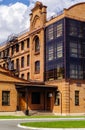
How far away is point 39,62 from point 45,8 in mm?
9389

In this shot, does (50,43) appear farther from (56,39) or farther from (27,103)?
(27,103)

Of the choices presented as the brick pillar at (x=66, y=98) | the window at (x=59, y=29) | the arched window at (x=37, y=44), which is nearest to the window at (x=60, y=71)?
the brick pillar at (x=66, y=98)

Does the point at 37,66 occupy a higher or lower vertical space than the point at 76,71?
higher

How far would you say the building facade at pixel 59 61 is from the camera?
50972 mm

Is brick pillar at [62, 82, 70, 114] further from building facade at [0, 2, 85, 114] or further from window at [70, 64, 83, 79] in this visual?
window at [70, 64, 83, 79]

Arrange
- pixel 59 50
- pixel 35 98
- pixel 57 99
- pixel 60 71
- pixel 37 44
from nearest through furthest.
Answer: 1. pixel 60 71
2. pixel 57 99
3. pixel 59 50
4. pixel 35 98
5. pixel 37 44

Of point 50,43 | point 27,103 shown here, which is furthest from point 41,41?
point 27,103

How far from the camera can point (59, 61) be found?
52.3m

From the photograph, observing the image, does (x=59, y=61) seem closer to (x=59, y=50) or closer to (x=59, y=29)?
(x=59, y=50)

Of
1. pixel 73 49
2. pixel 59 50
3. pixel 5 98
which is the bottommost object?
pixel 5 98

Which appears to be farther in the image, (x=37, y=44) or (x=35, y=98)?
(x=37, y=44)

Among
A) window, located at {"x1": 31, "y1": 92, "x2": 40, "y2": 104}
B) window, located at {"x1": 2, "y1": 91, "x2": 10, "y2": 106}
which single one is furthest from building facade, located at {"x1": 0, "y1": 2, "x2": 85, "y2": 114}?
window, located at {"x1": 2, "y1": 91, "x2": 10, "y2": 106}

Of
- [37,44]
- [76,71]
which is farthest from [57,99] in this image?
[37,44]

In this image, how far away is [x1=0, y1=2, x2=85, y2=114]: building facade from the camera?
5097 cm
